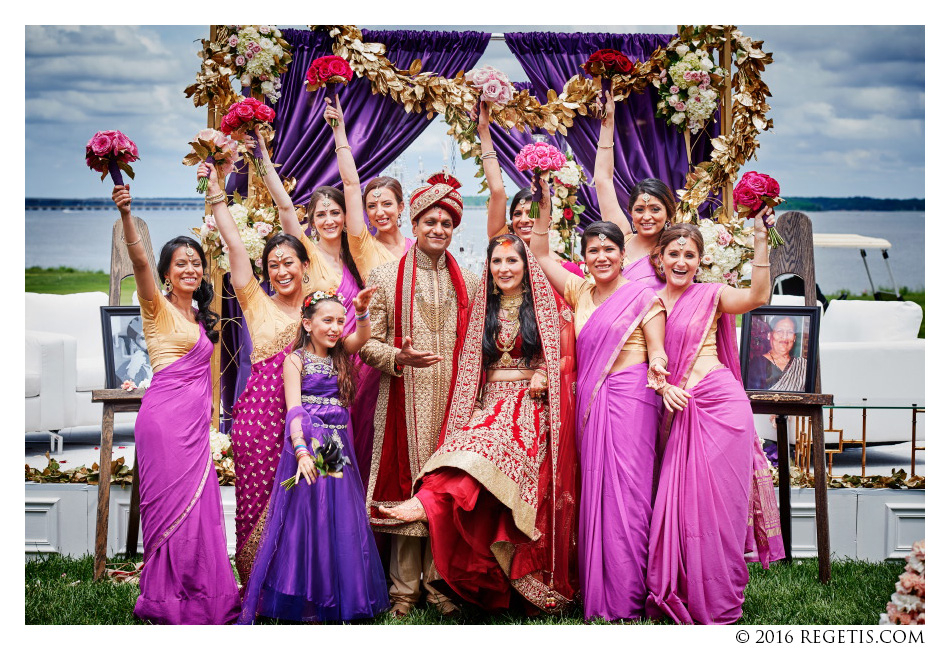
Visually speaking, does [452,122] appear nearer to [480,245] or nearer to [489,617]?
[480,245]

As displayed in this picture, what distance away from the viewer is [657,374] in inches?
172

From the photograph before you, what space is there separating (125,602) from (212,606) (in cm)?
66

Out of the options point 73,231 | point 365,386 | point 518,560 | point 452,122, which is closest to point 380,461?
point 365,386

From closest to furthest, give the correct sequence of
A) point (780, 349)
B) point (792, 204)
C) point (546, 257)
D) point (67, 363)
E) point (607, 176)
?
point (546, 257) → point (780, 349) → point (607, 176) → point (67, 363) → point (792, 204)

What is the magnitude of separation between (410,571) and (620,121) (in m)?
3.23

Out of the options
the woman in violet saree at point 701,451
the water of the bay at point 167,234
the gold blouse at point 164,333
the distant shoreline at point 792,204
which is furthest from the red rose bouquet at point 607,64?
the water of the bay at point 167,234

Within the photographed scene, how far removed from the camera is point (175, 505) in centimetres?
448

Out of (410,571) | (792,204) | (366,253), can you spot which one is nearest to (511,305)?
(366,253)

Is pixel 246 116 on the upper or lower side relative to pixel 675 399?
upper

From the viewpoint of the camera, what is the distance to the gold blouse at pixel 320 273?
5117 mm

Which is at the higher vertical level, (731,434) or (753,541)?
(731,434)

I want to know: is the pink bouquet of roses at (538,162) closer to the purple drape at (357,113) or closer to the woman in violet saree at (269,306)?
the woman in violet saree at (269,306)

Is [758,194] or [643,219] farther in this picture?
[643,219]

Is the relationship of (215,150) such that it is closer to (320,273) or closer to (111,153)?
(111,153)
